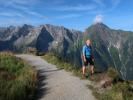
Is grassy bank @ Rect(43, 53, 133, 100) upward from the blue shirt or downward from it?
downward

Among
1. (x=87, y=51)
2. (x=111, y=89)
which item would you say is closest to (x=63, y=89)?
(x=111, y=89)

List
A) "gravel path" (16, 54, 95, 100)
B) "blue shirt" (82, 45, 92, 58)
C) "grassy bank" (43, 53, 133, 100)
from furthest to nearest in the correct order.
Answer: "blue shirt" (82, 45, 92, 58) → "gravel path" (16, 54, 95, 100) → "grassy bank" (43, 53, 133, 100)

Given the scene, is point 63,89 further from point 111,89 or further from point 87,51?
point 87,51

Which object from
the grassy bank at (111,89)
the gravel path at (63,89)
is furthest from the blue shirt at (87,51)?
the grassy bank at (111,89)

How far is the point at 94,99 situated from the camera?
14.3m

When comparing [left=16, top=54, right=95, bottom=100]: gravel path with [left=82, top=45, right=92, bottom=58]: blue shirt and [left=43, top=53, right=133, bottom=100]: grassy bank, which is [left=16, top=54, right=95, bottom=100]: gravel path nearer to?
[left=43, top=53, right=133, bottom=100]: grassy bank

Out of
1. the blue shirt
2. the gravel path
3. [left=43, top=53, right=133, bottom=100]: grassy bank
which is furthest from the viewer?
the blue shirt

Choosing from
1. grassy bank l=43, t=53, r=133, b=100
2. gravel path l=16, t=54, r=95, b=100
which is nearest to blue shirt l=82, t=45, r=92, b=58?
gravel path l=16, t=54, r=95, b=100

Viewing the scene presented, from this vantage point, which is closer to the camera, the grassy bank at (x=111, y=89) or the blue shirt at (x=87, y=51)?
the grassy bank at (x=111, y=89)

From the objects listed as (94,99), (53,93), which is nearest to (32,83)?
(53,93)

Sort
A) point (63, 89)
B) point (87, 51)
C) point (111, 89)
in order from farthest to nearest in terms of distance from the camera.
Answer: point (87, 51)
point (63, 89)
point (111, 89)

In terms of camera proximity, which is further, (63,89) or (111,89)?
(63,89)

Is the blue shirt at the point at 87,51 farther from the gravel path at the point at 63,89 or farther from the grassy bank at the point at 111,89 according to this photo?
the grassy bank at the point at 111,89

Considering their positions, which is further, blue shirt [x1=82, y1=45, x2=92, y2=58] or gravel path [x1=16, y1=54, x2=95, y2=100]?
blue shirt [x1=82, y1=45, x2=92, y2=58]
